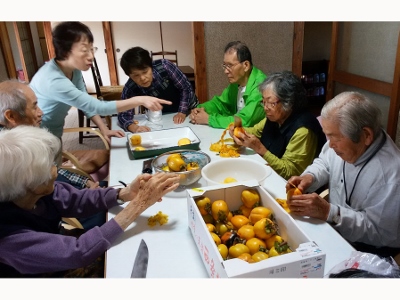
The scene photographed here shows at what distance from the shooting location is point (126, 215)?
1.17m

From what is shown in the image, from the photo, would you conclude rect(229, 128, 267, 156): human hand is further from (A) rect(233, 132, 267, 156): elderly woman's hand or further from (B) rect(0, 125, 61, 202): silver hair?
(B) rect(0, 125, 61, 202): silver hair

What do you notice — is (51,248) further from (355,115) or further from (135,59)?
(135,59)

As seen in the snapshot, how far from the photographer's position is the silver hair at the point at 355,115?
119cm

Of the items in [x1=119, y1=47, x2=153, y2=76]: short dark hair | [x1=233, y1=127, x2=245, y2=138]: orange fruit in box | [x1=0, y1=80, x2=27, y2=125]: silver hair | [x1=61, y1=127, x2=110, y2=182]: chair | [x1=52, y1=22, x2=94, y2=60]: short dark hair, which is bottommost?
[x1=61, y1=127, x2=110, y2=182]: chair

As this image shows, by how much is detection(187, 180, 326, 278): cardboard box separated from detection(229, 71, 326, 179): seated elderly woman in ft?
2.09

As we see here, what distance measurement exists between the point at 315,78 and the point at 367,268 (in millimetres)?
4651

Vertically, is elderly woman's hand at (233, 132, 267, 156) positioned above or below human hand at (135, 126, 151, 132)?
above

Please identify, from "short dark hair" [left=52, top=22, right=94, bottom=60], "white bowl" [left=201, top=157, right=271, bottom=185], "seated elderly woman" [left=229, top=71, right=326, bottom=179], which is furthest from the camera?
"short dark hair" [left=52, top=22, right=94, bottom=60]

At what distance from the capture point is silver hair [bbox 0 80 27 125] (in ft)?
4.99

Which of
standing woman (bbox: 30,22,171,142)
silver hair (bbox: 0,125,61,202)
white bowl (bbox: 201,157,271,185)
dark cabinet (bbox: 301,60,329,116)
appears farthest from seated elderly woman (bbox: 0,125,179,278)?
dark cabinet (bbox: 301,60,329,116)

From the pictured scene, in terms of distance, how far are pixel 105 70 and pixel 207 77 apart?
3.74 m

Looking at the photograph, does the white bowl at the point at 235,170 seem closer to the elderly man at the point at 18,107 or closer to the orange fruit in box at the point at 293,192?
the orange fruit in box at the point at 293,192

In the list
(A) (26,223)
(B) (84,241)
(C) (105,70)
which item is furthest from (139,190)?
(C) (105,70)

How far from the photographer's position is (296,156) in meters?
1.74
